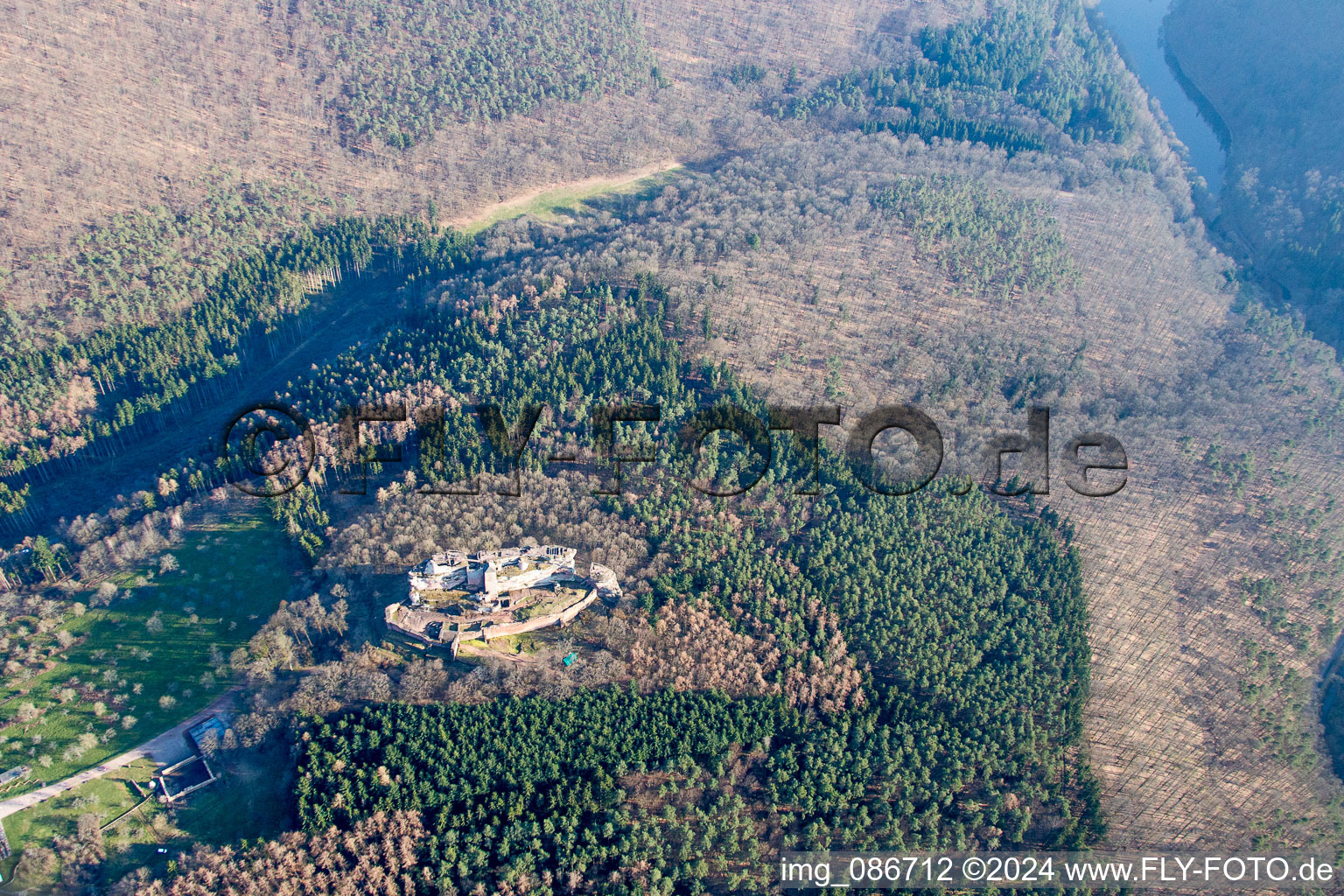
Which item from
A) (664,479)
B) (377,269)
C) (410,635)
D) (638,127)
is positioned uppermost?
(638,127)

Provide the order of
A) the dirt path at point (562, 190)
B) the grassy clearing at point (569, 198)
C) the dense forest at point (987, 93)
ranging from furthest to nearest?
the dense forest at point (987, 93), the grassy clearing at point (569, 198), the dirt path at point (562, 190)

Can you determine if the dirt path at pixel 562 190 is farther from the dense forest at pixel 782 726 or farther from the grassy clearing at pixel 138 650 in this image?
the grassy clearing at pixel 138 650

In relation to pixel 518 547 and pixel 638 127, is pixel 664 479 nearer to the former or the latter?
pixel 518 547

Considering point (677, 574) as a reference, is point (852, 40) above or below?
above

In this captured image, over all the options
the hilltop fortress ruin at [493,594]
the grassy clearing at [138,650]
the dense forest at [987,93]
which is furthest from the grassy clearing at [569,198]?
the hilltop fortress ruin at [493,594]

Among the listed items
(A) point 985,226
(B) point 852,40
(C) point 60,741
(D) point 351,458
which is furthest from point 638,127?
(C) point 60,741

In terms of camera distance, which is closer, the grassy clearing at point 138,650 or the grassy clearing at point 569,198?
the grassy clearing at point 138,650

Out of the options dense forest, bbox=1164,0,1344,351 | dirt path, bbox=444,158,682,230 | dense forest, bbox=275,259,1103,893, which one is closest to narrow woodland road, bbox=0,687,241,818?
dense forest, bbox=275,259,1103,893

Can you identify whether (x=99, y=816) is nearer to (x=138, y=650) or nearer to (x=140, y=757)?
(x=140, y=757)
